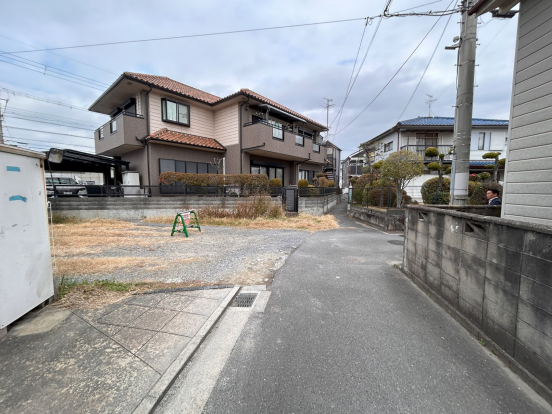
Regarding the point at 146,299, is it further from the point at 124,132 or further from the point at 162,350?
the point at 124,132

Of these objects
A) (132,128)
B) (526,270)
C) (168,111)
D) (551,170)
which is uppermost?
(168,111)

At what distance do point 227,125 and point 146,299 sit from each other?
1348 cm

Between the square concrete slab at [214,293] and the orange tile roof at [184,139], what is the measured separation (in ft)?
35.5

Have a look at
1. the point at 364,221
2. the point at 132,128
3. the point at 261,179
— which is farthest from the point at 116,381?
the point at 132,128

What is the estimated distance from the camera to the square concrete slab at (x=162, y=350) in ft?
6.75

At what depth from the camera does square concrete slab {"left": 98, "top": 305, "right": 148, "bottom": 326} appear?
8.70 feet

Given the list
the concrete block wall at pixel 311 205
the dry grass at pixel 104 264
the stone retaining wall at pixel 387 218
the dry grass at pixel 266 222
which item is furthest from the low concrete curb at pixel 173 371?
the concrete block wall at pixel 311 205

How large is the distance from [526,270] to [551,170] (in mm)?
2524

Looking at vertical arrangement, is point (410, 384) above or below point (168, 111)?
below

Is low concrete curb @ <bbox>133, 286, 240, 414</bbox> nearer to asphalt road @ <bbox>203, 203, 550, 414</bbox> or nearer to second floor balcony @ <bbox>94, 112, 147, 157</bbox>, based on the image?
asphalt road @ <bbox>203, 203, 550, 414</bbox>

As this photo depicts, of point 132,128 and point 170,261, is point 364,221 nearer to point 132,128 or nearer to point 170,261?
point 170,261

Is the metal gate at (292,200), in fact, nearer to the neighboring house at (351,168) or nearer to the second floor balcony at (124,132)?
the second floor balcony at (124,132)

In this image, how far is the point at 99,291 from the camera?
3.36 metres

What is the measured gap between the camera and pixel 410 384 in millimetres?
1908
